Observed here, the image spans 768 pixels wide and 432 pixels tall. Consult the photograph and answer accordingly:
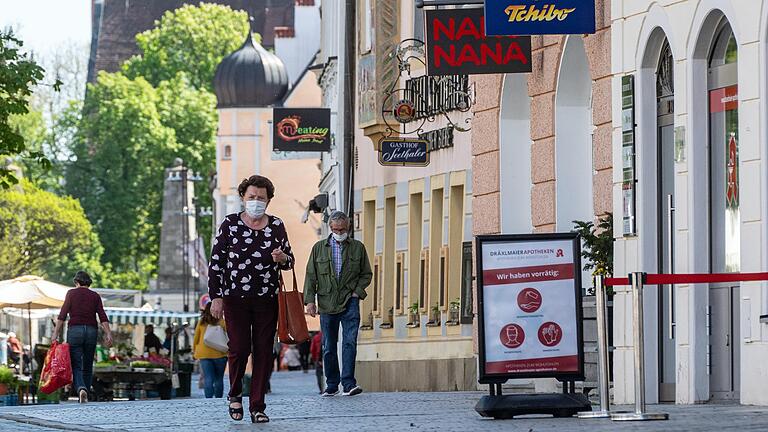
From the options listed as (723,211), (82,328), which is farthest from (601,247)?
(82,328)

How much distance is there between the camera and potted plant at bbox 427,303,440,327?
31672 mm

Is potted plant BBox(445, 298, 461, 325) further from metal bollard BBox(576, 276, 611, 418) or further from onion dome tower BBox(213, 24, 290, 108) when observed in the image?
onion dome tower BBox(213, 24, 290, 108)

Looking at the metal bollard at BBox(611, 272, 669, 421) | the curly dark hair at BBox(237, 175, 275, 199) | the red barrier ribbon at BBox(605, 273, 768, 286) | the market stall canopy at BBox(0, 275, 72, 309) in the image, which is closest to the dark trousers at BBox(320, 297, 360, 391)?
the curly dark hair at BBox(237, 175, 275, 199)

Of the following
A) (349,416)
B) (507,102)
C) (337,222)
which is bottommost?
(349,416)

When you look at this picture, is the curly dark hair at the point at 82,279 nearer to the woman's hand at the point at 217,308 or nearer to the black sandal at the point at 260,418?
the black sandal at the point at 260,418

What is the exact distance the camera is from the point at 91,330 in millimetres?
26641

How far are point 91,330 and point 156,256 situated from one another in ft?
245

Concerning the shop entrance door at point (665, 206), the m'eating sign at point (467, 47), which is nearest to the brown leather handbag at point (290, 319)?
the shop entrance door at point (665, 206)

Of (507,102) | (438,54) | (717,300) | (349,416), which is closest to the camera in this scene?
(349,416)

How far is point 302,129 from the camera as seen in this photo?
5031cm

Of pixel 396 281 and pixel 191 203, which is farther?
pixel 191 203

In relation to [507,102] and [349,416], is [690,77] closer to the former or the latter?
[349,416]

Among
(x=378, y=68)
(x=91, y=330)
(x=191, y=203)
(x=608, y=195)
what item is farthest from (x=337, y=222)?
(x=191, y=203)

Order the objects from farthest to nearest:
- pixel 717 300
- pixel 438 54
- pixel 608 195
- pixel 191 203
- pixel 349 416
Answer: pixel 191 203 < pixel 438 54 < pixel 608 195 < pixel 717 300 < pixel 349 416
